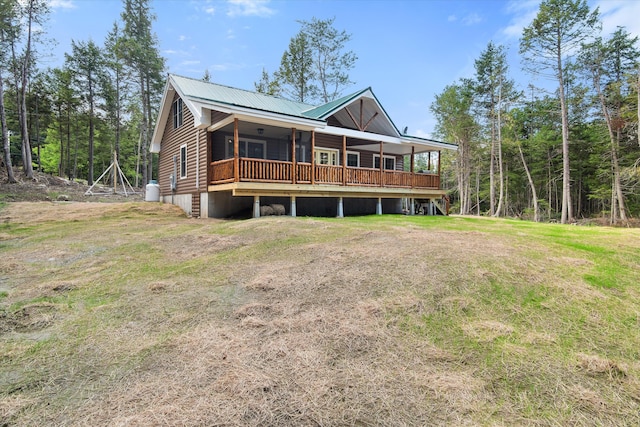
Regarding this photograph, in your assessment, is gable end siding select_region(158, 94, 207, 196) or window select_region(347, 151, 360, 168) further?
window select_region(347, 151, 360, 168)

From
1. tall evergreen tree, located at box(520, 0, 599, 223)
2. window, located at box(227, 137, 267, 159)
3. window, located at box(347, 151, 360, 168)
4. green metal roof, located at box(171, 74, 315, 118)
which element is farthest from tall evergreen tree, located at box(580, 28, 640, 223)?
window, located at box(227, 137, 267, 159)

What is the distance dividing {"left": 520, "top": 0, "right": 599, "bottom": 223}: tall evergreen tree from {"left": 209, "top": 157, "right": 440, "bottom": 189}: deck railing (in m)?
12.4

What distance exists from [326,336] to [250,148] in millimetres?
13046

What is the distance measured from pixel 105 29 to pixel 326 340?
3785cm

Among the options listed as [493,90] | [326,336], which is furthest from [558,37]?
[326,336]

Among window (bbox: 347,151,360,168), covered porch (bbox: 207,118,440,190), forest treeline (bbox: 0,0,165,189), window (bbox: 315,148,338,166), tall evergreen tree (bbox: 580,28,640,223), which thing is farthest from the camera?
forest treeline (bbox: 0,0,165,189)

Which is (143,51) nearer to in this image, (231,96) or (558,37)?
(231,96)

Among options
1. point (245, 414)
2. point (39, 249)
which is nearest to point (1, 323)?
point (245, 414)

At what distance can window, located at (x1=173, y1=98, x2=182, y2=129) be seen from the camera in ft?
50.7

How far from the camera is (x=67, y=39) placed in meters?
27.6

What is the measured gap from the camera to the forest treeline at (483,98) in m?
A: 20.6

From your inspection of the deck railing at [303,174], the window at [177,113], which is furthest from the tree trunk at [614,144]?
the window at [177,113]

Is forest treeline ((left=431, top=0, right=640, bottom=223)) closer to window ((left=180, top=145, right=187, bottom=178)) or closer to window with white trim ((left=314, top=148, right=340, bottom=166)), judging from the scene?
window with white trim ((left=314, top=148, right=340, bottom=166))

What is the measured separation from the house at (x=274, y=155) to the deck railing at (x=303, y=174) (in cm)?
4
